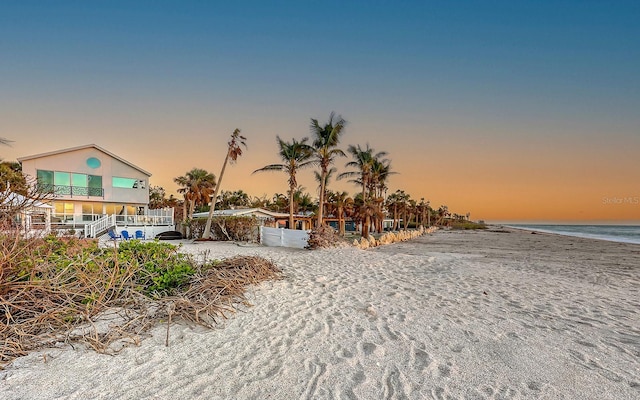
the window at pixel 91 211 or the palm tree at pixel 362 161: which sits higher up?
the palm tree at pixel 362 161

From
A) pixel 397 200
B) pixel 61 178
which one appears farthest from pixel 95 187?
pixel 397 200

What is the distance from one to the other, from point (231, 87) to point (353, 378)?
19023 mm

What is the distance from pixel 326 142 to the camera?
79.6ft

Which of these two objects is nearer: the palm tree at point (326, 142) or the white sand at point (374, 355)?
the white sand at point (374, 355)

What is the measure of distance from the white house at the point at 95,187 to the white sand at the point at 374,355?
22979 mm

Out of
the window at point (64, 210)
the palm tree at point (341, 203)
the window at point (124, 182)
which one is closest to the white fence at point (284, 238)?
the window at point (64, 210)

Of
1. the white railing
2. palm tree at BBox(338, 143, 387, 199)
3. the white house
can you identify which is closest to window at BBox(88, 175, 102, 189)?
the white house

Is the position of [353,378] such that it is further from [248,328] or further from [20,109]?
[20,109]

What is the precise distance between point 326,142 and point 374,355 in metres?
21.8

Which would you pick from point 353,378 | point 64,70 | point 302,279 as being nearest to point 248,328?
point 353,378

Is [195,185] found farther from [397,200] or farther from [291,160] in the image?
[397,200]

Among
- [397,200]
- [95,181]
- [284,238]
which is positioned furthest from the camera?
[397,200]

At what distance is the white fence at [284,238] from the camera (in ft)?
51.2

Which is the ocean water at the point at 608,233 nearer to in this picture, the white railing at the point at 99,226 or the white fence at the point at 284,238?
the white fence at the point at 284,238
